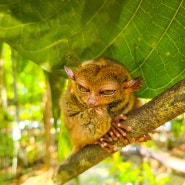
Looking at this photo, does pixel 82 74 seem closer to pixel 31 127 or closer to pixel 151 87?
pixel 151 87

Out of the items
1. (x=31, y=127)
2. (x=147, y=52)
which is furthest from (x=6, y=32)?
(x=31, y=127)

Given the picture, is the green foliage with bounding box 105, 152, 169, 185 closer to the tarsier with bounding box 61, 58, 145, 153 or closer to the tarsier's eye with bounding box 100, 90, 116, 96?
the tarsier with bounding box 61, 58, 145, 153

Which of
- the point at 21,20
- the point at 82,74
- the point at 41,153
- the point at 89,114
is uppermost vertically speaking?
the point at 21,20

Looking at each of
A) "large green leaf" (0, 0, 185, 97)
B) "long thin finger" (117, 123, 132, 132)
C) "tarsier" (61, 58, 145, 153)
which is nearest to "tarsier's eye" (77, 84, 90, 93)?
"tarsier" (61, 58, 145, 153)

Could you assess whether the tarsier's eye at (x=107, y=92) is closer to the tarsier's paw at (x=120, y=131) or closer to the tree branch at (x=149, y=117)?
the tarsier's paw at (x=120, y=131)

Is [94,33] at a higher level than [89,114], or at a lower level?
higher

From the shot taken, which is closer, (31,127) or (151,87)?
(151,87)

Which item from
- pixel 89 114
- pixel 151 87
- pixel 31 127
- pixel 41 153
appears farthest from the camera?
pixel 41 153

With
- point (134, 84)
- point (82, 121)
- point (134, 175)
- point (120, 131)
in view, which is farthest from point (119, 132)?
point (134, 175)
